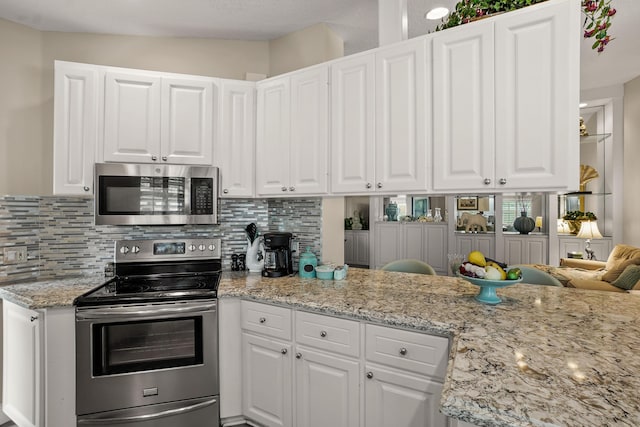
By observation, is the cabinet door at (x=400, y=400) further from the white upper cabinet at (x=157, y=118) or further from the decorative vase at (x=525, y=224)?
the decorative vase at (x=525, y=224)

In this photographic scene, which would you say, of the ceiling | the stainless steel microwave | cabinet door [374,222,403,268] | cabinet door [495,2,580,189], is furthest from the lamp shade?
the stainless steel microwave

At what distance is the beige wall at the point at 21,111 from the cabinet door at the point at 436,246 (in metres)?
5.52

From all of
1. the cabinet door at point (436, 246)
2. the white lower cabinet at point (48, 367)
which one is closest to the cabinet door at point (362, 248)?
the cabinet door at point (436, 246)

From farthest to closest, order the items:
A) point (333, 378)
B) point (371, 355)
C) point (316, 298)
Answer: point (316, 298) → point (333, 378) → point (371, 355)

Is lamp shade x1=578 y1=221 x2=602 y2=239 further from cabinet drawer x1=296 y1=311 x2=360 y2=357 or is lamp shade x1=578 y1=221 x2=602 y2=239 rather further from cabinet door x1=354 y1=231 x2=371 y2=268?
cabinet drawer x1=296 y1=311 x2=360 y2=357

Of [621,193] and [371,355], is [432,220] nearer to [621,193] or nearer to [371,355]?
[621,193]

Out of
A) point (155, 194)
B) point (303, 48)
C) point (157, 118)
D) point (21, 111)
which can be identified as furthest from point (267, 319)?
point (21, 111)

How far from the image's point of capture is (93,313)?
1.88 metres

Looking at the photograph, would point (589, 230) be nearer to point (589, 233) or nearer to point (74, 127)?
point (589, 233)

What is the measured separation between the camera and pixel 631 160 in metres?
4.61

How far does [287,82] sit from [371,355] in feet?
5.98

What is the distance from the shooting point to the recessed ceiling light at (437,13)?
2.59m

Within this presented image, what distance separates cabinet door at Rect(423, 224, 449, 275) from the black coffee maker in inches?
172

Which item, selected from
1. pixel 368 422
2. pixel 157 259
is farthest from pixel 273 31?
pixel 368 422
